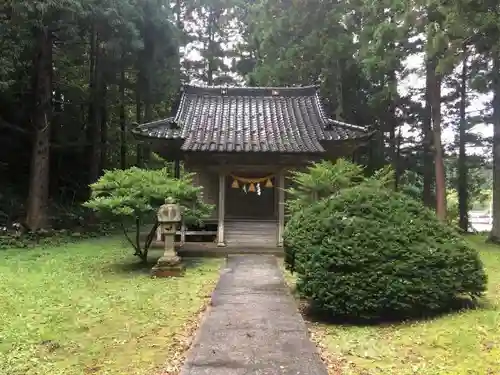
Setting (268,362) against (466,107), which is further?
(466,107)

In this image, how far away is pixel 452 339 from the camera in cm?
452

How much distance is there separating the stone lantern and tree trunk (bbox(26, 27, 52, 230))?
753 centimetres

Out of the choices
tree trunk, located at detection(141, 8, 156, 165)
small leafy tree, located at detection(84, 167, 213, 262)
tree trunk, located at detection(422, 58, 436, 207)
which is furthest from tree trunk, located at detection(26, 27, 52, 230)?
tree trunk, located at detection(422, 58, 436, 207)

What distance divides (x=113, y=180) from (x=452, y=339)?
7.49 metres

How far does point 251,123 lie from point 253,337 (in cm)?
1103

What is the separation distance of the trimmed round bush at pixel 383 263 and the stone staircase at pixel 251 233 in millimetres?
6912

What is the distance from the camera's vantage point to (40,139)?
14930 millimetres

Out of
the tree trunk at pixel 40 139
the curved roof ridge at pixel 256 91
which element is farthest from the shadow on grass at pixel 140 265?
the curved roof ridge at pixel 256 91

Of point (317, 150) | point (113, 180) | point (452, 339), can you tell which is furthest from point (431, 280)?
point (317, 150)

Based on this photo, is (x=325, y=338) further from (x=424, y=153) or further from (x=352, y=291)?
(x=424, y=153)

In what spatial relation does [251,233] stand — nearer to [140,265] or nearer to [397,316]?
[140,265]

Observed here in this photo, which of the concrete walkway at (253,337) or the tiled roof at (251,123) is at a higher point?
the tiled roof at (251,123)

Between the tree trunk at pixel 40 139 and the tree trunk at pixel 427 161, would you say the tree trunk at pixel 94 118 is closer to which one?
the tree trunk at pixel 40 139

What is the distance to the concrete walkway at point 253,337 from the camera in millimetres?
3824
